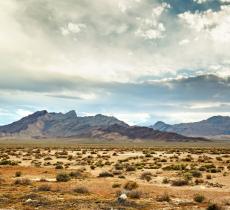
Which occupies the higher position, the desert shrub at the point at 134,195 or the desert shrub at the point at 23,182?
the desert shrub at the point at 23,182

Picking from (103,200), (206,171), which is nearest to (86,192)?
(103,200)

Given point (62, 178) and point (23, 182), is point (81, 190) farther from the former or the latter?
point (62, 178)

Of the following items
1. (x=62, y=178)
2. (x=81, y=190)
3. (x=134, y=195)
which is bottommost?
(x=134, y=195)

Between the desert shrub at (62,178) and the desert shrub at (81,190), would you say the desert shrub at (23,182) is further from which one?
the desert shrub at (81,190)

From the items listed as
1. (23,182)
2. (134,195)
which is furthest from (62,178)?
(134,195)

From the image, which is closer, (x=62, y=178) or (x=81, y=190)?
(x=81, y=190)

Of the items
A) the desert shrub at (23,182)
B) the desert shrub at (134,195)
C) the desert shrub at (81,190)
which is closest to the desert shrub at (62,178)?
the desert shrub at (23,182)

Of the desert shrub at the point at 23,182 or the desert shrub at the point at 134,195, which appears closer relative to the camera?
the desert shrub at the point at 134,195

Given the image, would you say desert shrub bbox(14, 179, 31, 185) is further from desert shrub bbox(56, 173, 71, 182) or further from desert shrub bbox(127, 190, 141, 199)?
desert shrub bbox(127, 190, 141, 199)

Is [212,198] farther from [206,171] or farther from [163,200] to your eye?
[206,171]

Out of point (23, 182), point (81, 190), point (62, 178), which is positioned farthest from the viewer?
point (62, 178)

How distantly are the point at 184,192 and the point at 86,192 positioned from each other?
600 centimetres

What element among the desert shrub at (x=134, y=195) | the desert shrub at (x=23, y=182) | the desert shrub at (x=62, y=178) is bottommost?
the desert shrub at (x=134, y=195)

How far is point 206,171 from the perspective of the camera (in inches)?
1478
